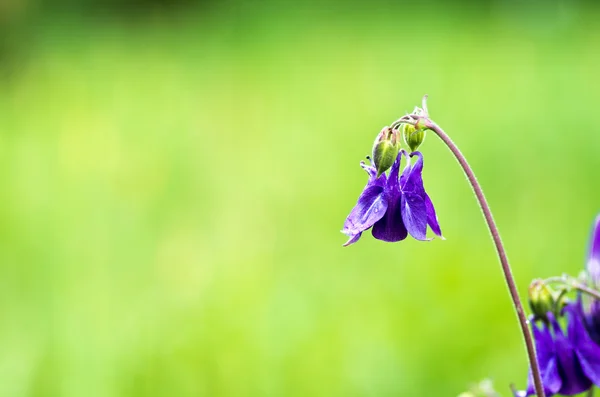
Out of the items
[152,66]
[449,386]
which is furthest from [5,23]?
[449,386]

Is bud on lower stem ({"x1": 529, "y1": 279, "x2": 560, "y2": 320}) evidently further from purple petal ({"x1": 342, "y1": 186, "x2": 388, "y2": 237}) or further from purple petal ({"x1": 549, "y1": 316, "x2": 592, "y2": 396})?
purple petal ({"x1": 342, "y1": 186, "x2": 388, "y2": 237})

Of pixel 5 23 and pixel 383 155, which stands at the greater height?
pixel 5 23

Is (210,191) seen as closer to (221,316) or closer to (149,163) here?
(149,163)

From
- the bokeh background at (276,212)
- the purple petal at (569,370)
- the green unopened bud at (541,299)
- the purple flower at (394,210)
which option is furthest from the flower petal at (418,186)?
the bokeh background at (276,212)

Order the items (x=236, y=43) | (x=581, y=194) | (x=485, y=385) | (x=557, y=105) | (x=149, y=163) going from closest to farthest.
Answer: (x=485, y=385) → (x=581, y=194) → (x=149, y=163) → (x=557, y=105) → (x=236, y=43)

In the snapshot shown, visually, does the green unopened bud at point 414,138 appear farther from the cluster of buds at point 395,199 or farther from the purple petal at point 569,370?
the purple petal at point 569,370

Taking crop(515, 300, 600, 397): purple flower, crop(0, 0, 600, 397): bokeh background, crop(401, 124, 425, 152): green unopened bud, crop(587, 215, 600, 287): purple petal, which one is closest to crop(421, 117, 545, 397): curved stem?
crop(401, 124, 425, 152): green unopened bud
